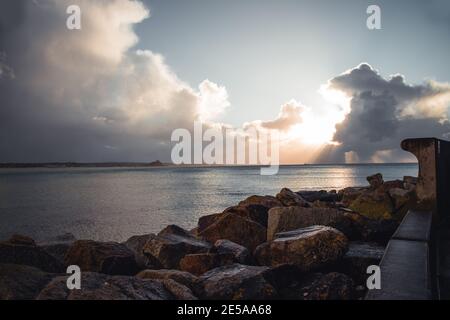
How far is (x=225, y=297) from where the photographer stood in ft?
13.9

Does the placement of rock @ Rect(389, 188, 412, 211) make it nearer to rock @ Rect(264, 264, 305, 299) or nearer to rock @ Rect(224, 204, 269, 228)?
rock @ Rect(224, 204, 269, 228)

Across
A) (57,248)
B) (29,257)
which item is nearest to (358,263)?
(29,257)

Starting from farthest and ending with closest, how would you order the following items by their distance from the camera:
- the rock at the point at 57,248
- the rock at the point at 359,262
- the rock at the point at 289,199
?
1. the rock at the point at 289,199
2. the rock at the point at 57,248
3. the rock at the point at 359,262

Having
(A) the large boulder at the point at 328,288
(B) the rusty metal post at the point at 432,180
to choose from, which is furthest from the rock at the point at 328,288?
(B) the rusty metal post at the point at 432,180

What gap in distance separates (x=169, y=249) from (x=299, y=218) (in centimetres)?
287

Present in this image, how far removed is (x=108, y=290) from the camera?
4.04 m

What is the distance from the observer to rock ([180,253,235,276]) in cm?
578

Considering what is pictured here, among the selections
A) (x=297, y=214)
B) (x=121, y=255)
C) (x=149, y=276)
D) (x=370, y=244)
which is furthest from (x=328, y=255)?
(x=121, y=255)

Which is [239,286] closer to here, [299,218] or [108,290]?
[108,290]

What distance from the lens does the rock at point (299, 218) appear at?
7018 millimetres

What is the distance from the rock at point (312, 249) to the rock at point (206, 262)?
0.85m

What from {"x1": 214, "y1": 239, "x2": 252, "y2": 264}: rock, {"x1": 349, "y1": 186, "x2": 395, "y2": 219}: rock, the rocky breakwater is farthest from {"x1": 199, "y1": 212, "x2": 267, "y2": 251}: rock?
{"x1": 349, "y1": 186, "x2": 395, "y2": 219}: rock

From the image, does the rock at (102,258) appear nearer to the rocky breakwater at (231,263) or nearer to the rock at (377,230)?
the rocky breakwater at (231,263)
